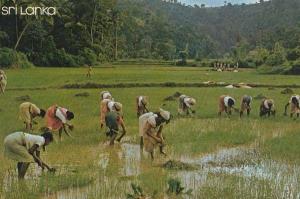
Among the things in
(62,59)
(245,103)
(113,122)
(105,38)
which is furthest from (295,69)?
(113,122)

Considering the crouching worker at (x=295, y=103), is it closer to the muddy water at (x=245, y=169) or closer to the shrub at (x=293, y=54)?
the muddy water at (x=245, y=169)

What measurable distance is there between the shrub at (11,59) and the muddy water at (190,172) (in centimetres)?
2788

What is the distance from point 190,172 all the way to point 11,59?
3157 cm

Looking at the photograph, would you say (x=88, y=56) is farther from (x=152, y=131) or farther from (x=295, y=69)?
(x=152, y=131)

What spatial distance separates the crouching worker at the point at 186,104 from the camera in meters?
→ 17.4

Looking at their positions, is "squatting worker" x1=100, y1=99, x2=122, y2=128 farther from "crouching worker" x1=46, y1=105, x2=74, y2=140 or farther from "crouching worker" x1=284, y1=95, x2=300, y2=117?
"crouching worker" x1=284, y1=95, x2=300, y2=117

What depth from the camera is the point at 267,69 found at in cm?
4484

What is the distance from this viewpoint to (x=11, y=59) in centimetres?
3906

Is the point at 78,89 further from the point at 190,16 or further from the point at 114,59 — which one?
the point at 190,16

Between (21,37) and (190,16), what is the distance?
10028 centimetres

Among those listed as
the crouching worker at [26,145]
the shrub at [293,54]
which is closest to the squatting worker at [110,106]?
the crouching worker at [26,145]

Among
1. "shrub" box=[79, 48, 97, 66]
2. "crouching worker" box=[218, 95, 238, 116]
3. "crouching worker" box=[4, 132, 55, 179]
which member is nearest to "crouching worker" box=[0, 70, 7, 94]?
"crouching worker" box=[218, 95, 238, 116]

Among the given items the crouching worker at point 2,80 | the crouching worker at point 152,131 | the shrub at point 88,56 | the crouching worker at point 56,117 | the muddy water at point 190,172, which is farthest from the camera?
the shrub at point 88,56

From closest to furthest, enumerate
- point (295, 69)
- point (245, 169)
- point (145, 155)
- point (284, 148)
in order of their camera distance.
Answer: point (245, 169) < point (145, 155) < point (284, 148) < point (295, 69)
